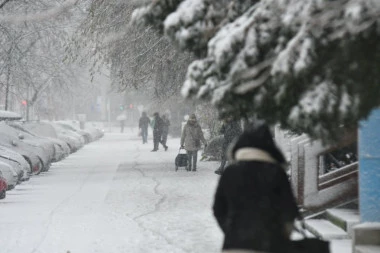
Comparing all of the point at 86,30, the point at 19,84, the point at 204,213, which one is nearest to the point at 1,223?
the point at 204,213

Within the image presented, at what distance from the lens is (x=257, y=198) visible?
5398mm

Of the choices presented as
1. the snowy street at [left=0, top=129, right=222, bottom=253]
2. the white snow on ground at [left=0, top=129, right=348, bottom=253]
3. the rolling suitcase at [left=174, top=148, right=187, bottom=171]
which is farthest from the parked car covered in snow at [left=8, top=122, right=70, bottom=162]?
the rolling suitcase at [left=174, top=148, right=187, bottom=171]

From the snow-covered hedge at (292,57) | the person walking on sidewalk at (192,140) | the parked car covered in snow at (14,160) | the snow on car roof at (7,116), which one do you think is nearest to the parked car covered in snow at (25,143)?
the snow on car roof at (7,116)

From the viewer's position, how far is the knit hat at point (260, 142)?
217 inches

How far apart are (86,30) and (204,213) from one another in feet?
22.7

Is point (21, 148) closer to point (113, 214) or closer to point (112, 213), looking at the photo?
point (112, 213)

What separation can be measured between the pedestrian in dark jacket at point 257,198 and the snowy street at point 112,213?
4.77 meters

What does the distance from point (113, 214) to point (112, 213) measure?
151 mm

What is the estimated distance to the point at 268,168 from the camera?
215 inches

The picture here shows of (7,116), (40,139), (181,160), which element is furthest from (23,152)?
(181,160)

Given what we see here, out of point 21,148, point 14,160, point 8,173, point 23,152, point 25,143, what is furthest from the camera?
point 25,143

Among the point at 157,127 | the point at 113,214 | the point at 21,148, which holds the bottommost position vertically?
the point at 113,214

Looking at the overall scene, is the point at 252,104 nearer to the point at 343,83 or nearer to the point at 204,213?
the point at 343,83

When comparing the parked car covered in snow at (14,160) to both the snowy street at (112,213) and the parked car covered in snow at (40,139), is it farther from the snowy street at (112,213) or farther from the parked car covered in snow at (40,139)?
the parked car covered in snow at (40,139)
